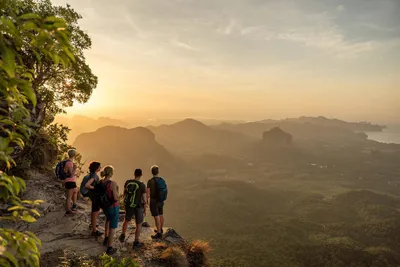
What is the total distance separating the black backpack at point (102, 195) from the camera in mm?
7395

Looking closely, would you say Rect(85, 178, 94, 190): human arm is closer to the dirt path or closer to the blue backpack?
the dirt path

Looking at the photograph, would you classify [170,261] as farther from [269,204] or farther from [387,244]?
[269,204]

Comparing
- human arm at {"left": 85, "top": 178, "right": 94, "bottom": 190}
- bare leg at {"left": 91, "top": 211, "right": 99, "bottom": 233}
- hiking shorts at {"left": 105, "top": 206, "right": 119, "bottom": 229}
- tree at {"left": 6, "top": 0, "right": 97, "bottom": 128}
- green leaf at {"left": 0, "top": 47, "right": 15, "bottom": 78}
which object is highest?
tree at {"left": 6, "top": 0, "right": 97, "bottom": 128}

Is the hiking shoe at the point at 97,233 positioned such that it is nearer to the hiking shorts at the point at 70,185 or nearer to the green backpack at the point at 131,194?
the green backpack at the point at 131,194

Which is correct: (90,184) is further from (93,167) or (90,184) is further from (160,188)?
(160,188)

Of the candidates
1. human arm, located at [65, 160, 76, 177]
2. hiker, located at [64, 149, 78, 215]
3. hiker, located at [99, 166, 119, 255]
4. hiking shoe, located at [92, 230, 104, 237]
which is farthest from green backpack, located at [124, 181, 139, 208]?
human arm, located at [65, 160, 76, 177]

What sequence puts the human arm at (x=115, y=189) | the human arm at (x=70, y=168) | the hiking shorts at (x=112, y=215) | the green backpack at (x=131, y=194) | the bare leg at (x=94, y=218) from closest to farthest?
1. the human arm at (x=115, y=189)
2. the hiking shorts at (x=112, y=215)
3. the green backpack at (x=131, y=194)
4. the bare leg at (x=94, y=218)
5. the human arm at (x=70, y=168)

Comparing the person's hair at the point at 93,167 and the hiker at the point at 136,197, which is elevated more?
the person's hair at the point at 93,167

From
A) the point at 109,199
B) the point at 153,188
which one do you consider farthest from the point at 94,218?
the point at 153,188

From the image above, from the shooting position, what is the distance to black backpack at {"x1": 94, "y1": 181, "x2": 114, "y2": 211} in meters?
7.39

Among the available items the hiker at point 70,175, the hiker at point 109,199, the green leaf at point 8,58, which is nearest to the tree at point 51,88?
the hiker at point 70,175

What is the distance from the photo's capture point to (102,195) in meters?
7.45

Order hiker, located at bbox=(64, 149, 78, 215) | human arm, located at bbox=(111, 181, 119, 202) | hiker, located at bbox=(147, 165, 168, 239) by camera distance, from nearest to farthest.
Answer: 1. human arm, located at bbox=(111, 181, 119, 202)
2. hiker, located at bbox=(64, 149, 78, 215)
3. hiker, located at bbox=(147, 165, 168, 239)

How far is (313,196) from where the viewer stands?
421 ft
